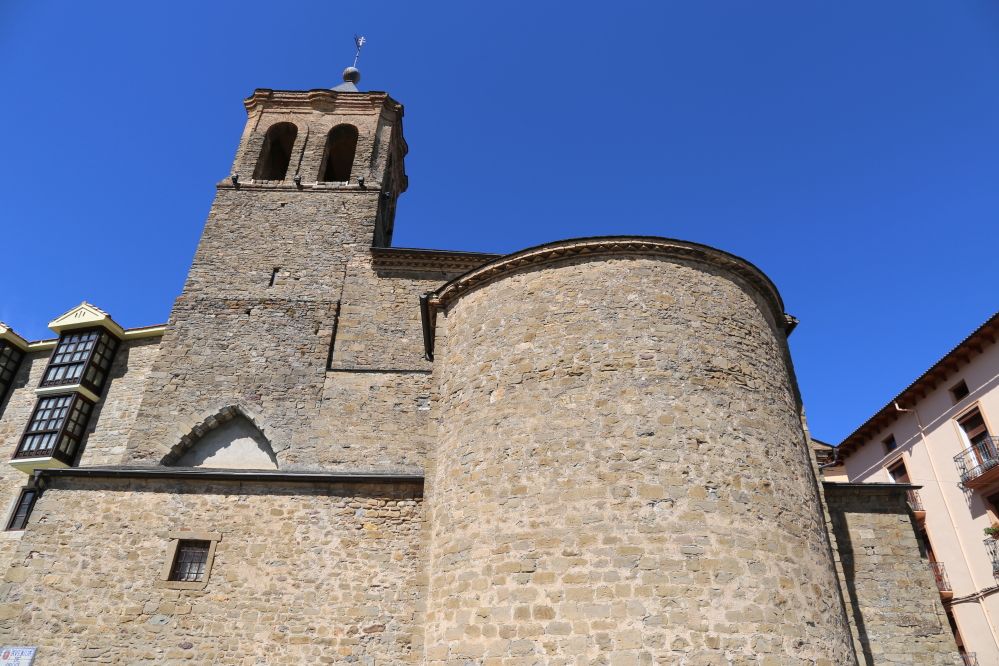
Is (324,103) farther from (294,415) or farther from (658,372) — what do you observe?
(658,372)

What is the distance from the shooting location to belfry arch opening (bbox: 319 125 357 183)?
64.5ft

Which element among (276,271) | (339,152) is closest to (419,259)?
(276,271)

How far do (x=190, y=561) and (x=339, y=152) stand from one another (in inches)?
604

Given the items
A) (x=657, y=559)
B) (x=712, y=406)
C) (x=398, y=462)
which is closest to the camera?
(x=657, y=559)

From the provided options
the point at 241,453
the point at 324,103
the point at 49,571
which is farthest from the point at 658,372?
the point at 324,103

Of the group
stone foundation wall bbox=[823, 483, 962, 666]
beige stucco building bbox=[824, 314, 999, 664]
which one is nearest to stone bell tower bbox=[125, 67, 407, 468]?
stone foundation wall bbox=[823, 483, 962, 666]

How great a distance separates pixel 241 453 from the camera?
43.8ft

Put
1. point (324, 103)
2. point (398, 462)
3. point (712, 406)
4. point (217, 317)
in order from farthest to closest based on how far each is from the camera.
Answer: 1. point (324, 103)
2. point (217, 317)
3. point (398, 462)
4. point (712, 406)

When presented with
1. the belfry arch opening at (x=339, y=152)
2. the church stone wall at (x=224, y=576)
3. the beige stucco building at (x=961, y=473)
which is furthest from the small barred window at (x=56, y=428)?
the beige stucco building at (x=961, y=473)

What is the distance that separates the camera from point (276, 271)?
53.0ft

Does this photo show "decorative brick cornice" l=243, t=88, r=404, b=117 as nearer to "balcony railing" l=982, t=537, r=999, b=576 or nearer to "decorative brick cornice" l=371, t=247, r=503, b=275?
"decorative brick cornice" l=371, t=247, r=503, b=275

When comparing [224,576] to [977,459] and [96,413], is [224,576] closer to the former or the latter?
[96,413]

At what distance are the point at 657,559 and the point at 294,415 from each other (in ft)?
30.2

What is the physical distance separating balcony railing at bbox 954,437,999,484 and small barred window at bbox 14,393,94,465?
71.9 feet
